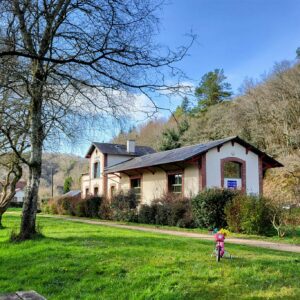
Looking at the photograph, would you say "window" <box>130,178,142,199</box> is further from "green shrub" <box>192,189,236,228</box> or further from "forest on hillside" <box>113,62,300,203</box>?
"green shrub" <box>192,189,236,228</box>

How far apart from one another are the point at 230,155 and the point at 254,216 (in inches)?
375

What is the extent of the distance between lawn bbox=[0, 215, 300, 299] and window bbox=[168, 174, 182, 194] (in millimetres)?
15870

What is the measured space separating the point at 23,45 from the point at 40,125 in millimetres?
3404

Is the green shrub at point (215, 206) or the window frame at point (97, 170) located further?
the window frame at point (97, 170)

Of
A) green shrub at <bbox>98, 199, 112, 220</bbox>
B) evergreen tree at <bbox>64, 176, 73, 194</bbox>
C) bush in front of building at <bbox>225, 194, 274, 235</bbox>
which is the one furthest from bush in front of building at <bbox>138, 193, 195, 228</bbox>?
evergreen tree at <bbox>64, 176, 73, 194</bbox>

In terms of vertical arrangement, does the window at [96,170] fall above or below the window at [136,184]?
above

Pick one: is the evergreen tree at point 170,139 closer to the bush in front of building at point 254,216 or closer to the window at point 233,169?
the window at point 233,169

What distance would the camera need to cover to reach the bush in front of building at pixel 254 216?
51.2 ft

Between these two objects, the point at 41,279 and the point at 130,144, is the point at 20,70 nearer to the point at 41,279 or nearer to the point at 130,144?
the point at 41,279

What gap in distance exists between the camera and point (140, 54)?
690 cm

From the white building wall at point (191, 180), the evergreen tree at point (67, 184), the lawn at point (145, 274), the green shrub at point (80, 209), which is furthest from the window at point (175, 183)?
the evergreen tree at point (67, 184)

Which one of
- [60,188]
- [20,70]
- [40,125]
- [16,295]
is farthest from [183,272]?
[60,188]

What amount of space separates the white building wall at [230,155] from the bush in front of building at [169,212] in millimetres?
3188

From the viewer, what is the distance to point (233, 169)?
25.5m
